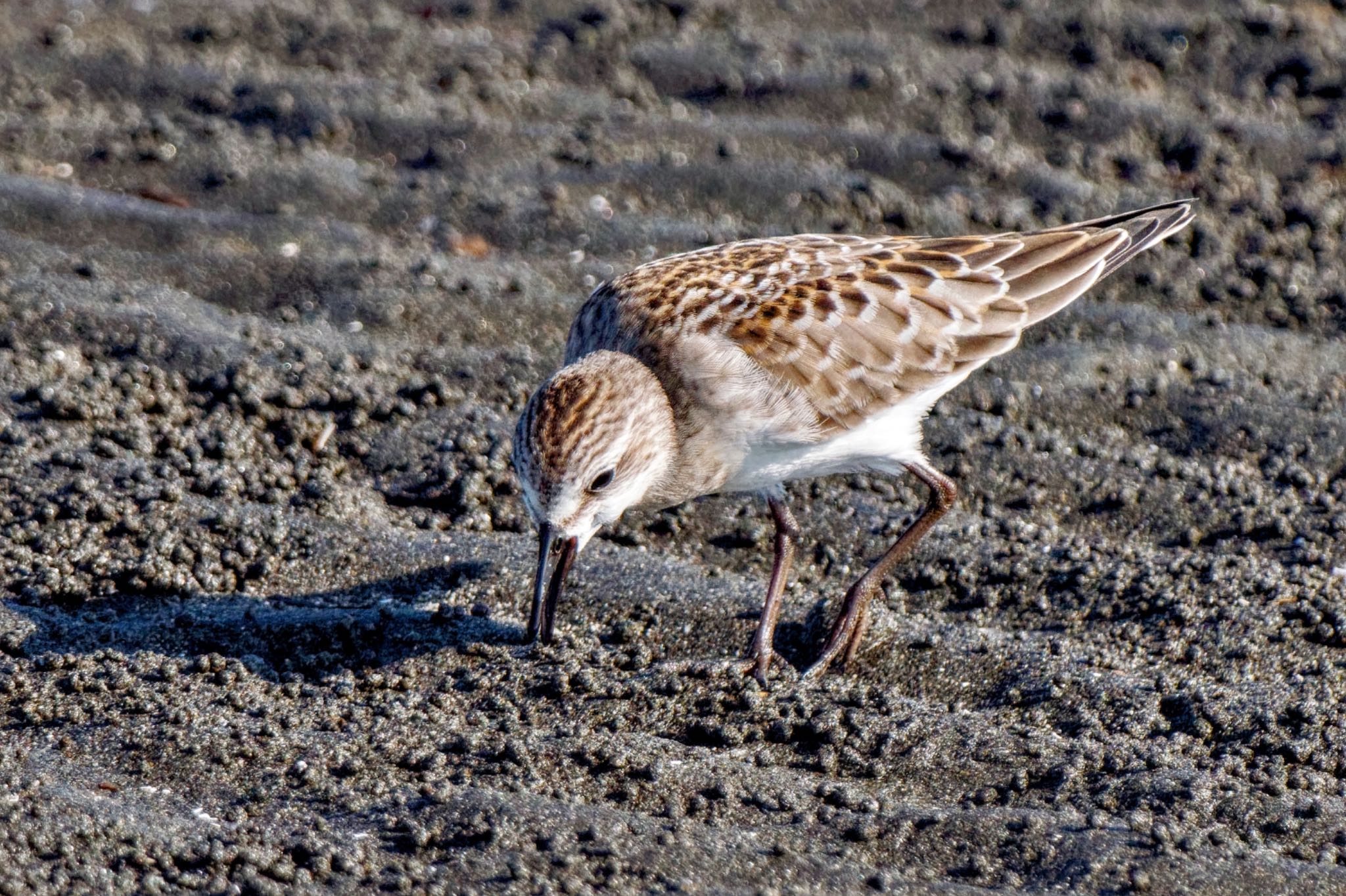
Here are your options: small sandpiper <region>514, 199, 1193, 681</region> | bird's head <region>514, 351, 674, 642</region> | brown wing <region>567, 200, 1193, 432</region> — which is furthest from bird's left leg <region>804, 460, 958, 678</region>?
bird's head <region>514, 351, 674, 642</region>

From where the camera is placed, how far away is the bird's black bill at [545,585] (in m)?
4.93

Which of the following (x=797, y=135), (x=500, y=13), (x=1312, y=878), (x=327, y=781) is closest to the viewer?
(x=1312, y=878)

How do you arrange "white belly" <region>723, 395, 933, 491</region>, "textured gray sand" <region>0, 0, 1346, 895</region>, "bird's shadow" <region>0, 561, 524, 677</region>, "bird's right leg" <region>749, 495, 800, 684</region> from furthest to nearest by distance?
"white belly" <region>723, 395, 933, 491</region> < "bird's right leg" <region>749, 495, 800, 684</region> < "bird's shadow" <region>0, 561, 524, 677</region> < "textured gray sand" <region>0, 0, 1346, 895</region>

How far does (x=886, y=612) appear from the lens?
5.37m

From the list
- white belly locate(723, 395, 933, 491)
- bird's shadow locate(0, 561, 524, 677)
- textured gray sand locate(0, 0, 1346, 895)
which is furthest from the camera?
white belly locate(723, 395, 933, 491)

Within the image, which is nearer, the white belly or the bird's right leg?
the bird's right leg

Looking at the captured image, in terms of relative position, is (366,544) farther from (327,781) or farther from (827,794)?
(827,794)

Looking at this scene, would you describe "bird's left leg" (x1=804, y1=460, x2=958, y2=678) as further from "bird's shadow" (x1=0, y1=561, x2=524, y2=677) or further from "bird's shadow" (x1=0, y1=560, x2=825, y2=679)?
"bird's shadow" (x1=0, y1=561, x2=524, y2=677)

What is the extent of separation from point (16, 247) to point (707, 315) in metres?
3.40

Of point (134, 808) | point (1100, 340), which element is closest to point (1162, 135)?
point (1100, 340)

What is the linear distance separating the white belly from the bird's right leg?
0.42 feet

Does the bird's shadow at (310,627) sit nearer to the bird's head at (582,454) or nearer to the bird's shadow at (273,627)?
the bird's shadow at (273,627)

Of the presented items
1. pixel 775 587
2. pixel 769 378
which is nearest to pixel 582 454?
pixel 769 378

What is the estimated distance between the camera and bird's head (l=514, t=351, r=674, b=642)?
4.87 meters
